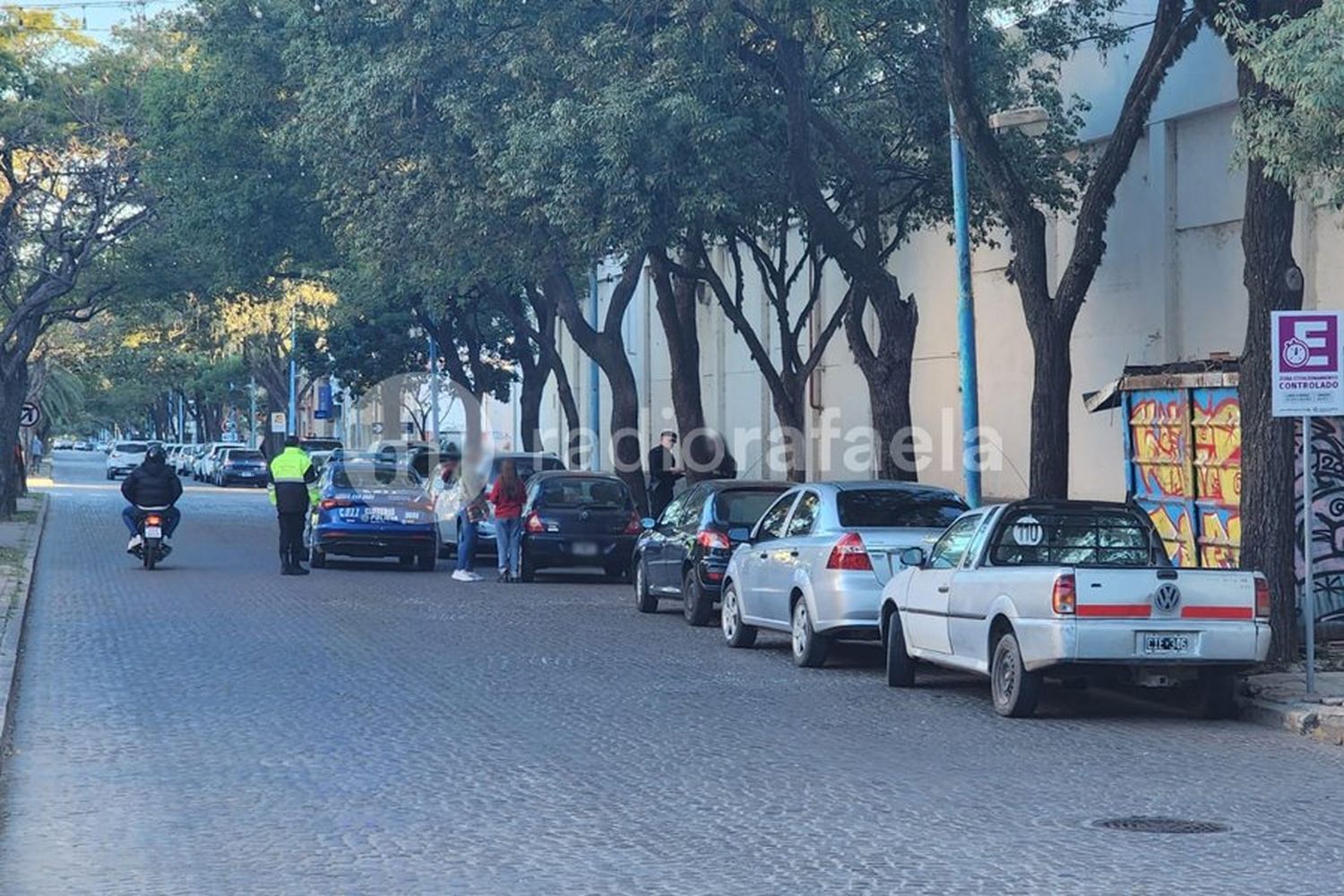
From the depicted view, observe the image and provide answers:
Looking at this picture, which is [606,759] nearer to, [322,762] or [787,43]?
[322,762]

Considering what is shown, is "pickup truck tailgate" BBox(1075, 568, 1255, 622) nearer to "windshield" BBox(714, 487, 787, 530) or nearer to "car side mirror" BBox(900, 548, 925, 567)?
"car side mirror" BBox(900, 548, 925, 567)

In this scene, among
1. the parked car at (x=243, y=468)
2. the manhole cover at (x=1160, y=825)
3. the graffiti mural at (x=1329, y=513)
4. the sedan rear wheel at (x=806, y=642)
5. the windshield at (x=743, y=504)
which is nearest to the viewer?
the manhole cover at (x=1160, y=825)

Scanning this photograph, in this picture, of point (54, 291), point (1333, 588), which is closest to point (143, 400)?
point (54, 291)

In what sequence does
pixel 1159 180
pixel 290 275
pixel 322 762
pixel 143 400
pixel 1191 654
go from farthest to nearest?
pixel 143 400, pixel 290 275, pixel 1159 180, pixel 1191 654, pixel 322 762

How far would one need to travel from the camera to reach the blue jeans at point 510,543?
1071 inches

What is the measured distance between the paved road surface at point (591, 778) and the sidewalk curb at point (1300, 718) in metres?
0.27

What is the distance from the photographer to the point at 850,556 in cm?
1655

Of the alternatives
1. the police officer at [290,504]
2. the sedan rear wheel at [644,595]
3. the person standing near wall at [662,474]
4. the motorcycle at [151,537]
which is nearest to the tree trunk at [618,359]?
the person standing near wall at [662,474]

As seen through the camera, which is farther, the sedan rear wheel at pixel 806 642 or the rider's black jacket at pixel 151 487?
the rider's black jacket at pixel 151 487

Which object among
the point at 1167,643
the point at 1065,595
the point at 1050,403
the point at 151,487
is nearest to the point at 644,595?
the point at 1050,403

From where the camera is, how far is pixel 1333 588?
17.7 metres

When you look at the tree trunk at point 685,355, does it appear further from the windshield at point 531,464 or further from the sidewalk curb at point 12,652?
the sidewalk curb at point 12,652

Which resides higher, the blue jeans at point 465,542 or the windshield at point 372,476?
the windshield at point 372,476

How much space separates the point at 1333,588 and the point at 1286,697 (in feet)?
13.0
